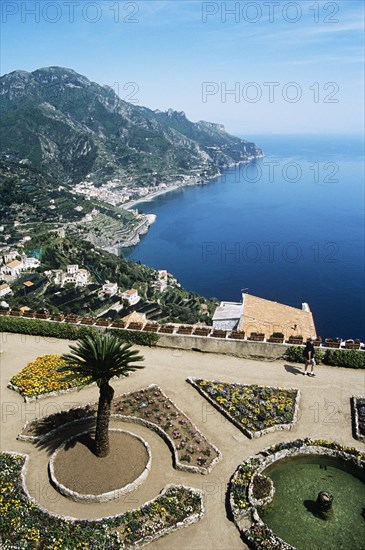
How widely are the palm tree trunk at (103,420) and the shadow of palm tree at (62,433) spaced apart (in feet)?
2.63

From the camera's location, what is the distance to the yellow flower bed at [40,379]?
931 inches

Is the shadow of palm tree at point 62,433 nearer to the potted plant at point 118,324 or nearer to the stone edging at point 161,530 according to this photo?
the stone edging at point 161,530

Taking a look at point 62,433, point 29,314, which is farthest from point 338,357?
point 29,314

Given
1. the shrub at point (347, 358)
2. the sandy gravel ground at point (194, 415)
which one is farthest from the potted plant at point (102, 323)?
the shrub at point (347, 358)

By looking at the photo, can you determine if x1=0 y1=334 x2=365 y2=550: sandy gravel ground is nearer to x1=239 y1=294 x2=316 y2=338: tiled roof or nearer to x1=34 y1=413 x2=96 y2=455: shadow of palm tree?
x1=34 y1=413 x2=96 y2=455: shadow of palm tree

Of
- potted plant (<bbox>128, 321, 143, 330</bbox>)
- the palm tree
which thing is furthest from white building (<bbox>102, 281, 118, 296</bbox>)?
the palm tree

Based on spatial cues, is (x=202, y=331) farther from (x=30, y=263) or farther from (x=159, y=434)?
(x=30, y=263)

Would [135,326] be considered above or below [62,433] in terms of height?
above

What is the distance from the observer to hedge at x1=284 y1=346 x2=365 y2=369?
25.4m

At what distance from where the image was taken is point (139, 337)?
28891 millimetres

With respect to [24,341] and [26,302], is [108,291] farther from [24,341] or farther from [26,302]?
[24,341]

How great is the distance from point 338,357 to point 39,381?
55.5ft

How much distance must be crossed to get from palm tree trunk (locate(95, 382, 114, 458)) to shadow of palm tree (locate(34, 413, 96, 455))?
0.80 meters

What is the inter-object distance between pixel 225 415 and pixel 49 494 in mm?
A: 8579
